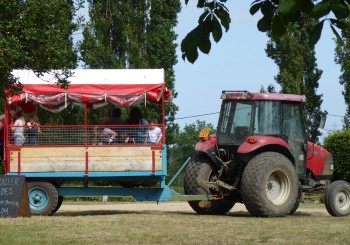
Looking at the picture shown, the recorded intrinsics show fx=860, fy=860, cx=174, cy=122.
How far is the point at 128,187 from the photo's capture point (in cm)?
1872

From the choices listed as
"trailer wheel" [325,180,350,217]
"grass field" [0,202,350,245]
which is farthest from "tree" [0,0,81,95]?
"trailer wheel" [325,180,350,217]

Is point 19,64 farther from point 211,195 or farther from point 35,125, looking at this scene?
point 211,195

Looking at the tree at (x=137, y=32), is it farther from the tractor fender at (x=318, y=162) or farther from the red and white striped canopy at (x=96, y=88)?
the red and white striped canopy at (x=96, y=88)

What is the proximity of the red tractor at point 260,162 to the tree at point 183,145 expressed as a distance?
1086 centimetres

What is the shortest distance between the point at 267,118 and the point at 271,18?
11636 mm

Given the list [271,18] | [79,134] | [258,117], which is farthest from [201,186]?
[271,18]

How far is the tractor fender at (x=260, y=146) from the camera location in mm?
16750

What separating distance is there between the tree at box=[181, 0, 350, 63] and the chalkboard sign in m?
10.2

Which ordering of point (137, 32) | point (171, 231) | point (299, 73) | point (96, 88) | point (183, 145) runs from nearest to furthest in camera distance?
point (171, 231) < point (96, 88) < point (137, 32) < point (299, 73) < point (183, 145)

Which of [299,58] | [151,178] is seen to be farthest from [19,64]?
[299,58]

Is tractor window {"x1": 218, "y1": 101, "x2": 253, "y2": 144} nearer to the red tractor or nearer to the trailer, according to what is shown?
the red tractor

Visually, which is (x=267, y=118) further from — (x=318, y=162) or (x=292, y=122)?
(x=318, y=162)

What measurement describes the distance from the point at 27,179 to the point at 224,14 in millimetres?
11829

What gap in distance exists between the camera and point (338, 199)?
1809cm
